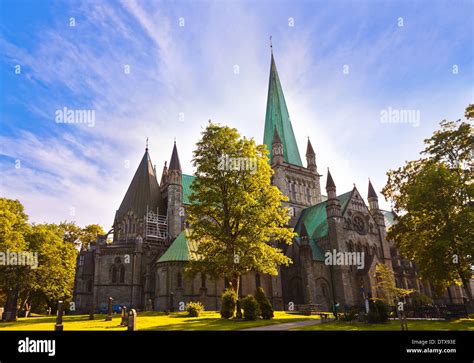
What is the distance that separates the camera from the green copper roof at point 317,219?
50.3 meters

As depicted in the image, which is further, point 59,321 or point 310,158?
point 310,158

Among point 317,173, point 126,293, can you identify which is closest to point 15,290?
point 126,293

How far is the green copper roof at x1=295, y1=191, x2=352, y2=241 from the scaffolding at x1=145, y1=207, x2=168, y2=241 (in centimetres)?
1984

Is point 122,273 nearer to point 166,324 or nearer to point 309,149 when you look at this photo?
point 166,324

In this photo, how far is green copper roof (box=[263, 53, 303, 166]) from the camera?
65812mm

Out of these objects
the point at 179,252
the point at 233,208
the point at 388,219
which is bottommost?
the point at 179,252

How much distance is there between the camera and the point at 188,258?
39156 millimetres

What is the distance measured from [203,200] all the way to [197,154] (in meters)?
3.48

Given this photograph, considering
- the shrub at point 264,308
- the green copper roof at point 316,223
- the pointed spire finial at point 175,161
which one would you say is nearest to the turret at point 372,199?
the green copper roof at point 316,223

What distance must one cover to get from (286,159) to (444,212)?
39729 millimetres

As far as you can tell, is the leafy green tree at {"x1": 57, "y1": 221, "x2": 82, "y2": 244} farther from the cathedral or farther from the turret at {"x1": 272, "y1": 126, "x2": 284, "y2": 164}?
the turret at {"x1": 272, "y1": 126, "x2": 284, "y2": 164}

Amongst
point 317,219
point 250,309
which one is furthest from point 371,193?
point 250,309
